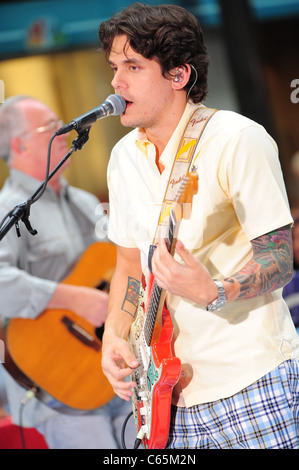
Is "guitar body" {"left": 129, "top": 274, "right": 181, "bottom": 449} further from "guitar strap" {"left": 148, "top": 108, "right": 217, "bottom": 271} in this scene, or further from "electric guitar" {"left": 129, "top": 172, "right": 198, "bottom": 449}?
"guitar strap" {"left": 148, "top": 108, "right": 217, "bottom": 271}

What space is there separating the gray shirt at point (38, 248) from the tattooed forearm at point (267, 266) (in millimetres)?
1060

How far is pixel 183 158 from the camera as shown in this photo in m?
1.53

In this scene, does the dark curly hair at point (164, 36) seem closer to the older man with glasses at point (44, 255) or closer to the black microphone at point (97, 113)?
the black microphone at point (97, 113)

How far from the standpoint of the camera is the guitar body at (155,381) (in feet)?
4.98

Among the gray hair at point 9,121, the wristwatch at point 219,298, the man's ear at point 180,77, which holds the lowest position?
the wristwatch at point 219,298

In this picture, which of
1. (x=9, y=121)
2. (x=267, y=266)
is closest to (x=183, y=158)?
(x=267, y=266)

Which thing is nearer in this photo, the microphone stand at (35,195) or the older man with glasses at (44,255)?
the microphone stand at (35,195)

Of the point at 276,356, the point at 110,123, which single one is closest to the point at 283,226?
the point at 276,356

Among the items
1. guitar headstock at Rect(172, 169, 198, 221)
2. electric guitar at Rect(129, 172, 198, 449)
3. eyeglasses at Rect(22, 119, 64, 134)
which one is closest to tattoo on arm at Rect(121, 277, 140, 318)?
electric guitar at Rect(129, 172, 198, 449)

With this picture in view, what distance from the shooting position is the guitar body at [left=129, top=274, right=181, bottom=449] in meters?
1.52

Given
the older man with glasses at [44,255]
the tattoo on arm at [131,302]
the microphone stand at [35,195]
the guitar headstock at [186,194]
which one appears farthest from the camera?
the older man with glasses at [44,255]

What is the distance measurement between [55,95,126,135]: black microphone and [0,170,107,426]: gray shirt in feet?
2.72

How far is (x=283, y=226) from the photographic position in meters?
1.42

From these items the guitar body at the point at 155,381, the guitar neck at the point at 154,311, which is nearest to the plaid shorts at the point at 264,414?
the guitar body at the point at 155,381
